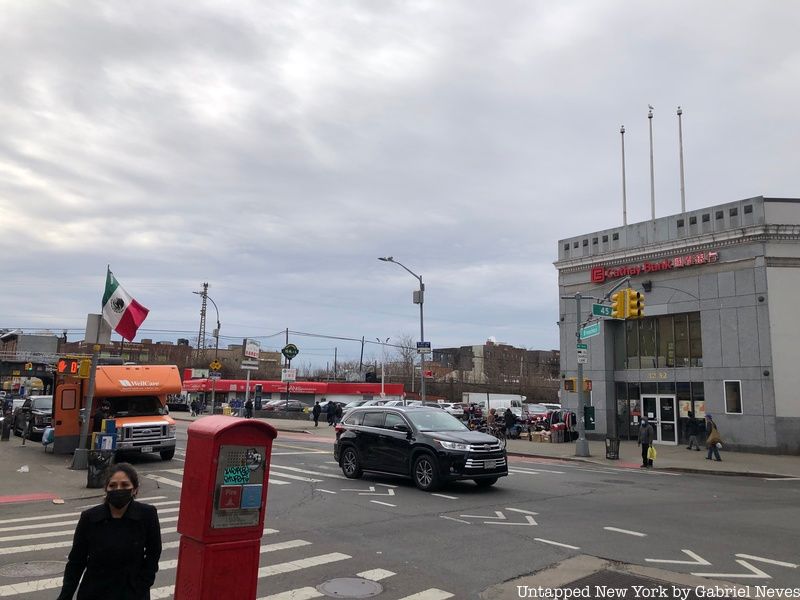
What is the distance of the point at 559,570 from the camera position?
299 inches

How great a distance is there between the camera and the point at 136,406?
19.6m

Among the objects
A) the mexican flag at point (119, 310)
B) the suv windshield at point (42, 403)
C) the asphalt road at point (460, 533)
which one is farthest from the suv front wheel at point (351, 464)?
the suv windshield at point (42, 403)

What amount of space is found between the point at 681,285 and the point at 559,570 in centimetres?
2416

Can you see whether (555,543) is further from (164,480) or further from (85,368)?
(85,368)

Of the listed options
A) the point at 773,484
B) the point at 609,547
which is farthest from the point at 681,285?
the point at 609,547

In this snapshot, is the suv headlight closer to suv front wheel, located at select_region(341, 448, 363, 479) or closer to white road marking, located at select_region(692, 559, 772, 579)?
suv front wheel, located at select_region(341, 448, 363, 479)

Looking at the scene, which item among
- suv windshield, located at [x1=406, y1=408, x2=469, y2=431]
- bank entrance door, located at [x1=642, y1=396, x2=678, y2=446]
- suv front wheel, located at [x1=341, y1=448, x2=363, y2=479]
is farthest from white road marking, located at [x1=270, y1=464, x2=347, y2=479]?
bank entrance door, located at [x1=642, y1=396, x2=678, y2=446]

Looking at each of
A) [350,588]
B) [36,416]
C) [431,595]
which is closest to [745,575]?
[431,595]

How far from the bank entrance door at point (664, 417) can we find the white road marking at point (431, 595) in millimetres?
24804

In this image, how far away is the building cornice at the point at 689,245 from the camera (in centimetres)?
2587

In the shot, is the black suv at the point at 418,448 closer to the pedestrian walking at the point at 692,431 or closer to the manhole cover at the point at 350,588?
the manhole cover at the point at 350,588

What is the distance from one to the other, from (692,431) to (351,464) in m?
17.5

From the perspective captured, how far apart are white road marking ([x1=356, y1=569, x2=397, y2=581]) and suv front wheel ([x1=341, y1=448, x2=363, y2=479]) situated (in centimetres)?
833

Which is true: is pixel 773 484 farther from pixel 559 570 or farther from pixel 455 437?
pixel 559 570
